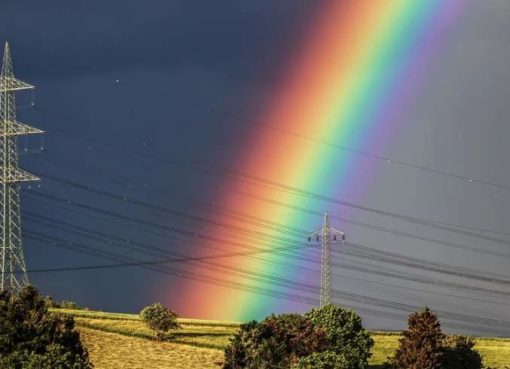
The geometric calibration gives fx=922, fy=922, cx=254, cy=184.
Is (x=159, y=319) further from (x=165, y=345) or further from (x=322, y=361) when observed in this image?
(x=322, y=361)

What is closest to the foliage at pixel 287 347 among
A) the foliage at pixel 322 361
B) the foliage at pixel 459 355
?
the foliage at pixel 322 361

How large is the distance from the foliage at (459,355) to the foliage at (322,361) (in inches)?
616

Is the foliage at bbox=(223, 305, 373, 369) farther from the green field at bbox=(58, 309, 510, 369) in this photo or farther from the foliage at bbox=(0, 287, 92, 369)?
the foliage at bbox=(0, 287, 92, 369)

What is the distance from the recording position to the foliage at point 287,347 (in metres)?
102

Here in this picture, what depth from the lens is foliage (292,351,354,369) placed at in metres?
97.5

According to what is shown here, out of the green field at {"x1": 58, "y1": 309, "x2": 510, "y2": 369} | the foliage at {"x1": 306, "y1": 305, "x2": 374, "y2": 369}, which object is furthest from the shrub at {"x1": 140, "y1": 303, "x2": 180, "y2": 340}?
the foliage at {"x1": 306, "y1": 305, "x2": 374, "y2": 369}

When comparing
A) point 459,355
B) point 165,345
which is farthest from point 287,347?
point 165,345

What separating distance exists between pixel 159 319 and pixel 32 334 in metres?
39.7

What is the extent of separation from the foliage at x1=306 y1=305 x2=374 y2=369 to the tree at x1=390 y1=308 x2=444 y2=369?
6224 mm

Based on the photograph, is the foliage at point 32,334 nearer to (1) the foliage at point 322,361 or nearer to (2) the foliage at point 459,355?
(1) the foliage at point 322,361

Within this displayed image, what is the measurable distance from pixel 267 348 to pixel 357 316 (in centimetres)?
1931

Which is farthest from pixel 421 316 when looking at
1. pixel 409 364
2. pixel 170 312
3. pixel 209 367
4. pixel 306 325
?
pixel 170 312

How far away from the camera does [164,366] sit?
109m

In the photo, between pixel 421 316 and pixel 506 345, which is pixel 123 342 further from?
pixel 506 345
